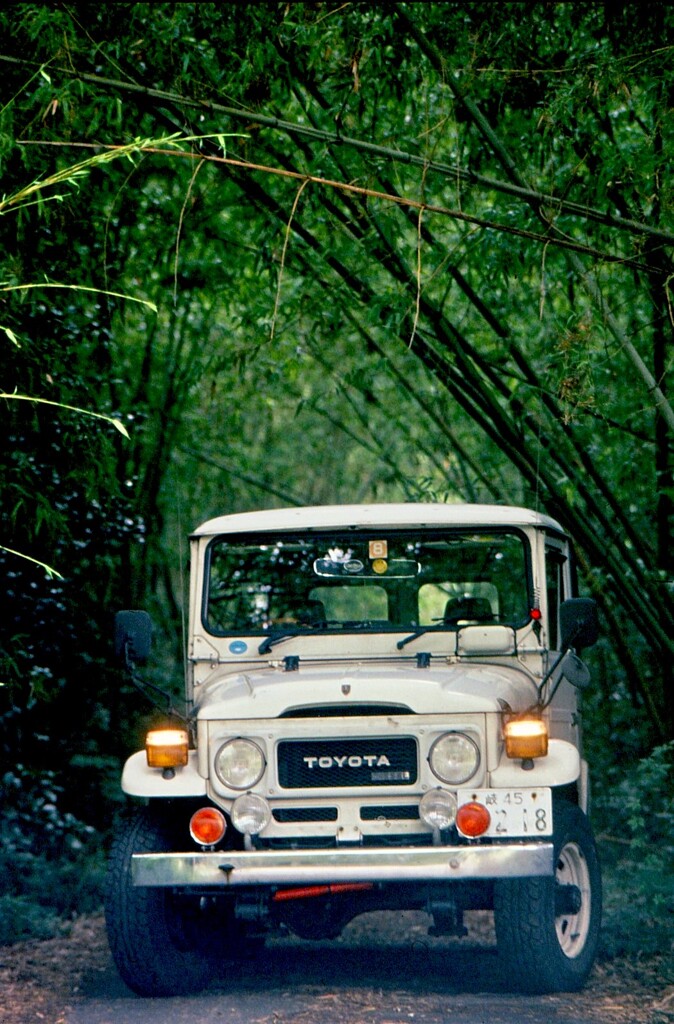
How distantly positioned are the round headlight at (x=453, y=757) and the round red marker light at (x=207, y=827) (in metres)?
0.82

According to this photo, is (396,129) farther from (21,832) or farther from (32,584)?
(21,832)

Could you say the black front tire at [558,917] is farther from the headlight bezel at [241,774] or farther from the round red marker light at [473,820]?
the headlight bezel at [241,774]

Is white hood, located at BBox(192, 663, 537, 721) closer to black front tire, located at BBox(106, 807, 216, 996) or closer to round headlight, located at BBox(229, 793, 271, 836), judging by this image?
round headlight, located at BBox(229, 793, 271, 836)

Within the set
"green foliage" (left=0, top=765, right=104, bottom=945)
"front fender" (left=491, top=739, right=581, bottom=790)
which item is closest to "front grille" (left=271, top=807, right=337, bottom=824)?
"front fender" (left=491, top=739, right=581, bottom=790)

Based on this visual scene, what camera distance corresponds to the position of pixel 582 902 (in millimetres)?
5234

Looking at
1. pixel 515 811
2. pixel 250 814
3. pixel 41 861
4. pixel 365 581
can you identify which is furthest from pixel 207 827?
pixel 41 861

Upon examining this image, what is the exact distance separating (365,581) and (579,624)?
1083 mm

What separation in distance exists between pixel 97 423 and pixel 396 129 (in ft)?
7.32

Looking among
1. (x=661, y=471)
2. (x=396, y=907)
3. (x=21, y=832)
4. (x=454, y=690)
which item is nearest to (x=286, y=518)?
(x=454, y=690)

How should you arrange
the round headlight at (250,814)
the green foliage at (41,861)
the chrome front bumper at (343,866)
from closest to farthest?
the chrome front bumper at (343,866) → the round headlight at (250,814) → the green foliage at (41,861)

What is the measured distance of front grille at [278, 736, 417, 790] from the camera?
486 centimetres

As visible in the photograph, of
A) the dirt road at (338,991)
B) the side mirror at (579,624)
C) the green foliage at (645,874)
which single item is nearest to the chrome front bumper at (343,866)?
the dirt road at (338,991)

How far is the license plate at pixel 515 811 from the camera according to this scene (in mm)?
4703

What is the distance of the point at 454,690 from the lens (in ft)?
16.1
